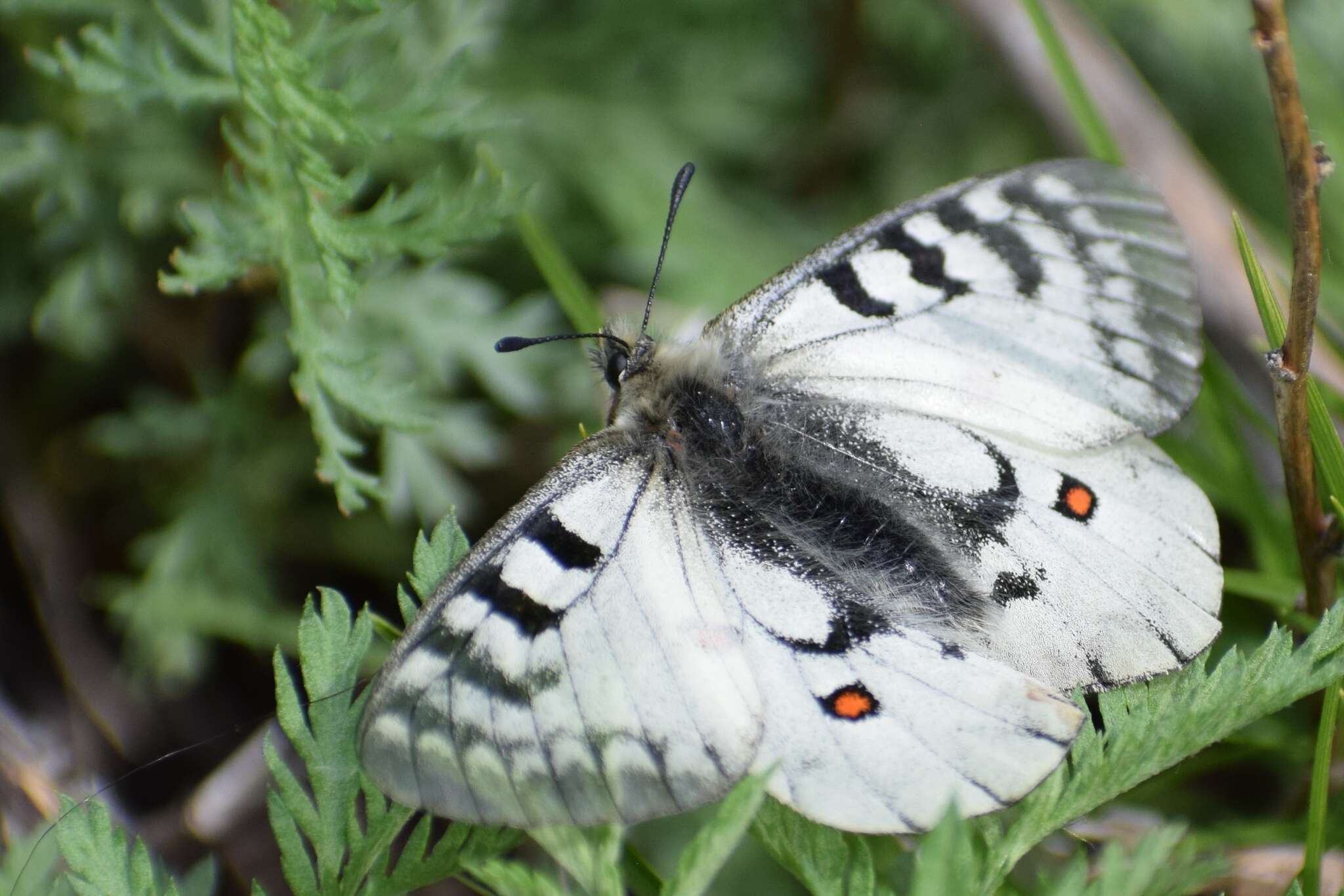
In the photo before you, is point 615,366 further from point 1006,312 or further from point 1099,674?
point 1099,674

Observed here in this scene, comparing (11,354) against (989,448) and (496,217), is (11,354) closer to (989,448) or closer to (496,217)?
(496,217)

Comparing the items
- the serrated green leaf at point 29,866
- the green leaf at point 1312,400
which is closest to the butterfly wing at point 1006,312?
the green leaf at point 1312,400

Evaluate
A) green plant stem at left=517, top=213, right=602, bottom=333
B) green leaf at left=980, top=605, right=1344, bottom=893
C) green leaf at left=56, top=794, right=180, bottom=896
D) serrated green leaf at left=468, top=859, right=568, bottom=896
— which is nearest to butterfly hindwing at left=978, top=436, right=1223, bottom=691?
green leaf at left=980, top=605, right=1344, bottom=893

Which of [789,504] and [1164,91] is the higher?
[1164,91]

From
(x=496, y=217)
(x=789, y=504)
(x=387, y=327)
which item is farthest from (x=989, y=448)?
(x=387, y=327)

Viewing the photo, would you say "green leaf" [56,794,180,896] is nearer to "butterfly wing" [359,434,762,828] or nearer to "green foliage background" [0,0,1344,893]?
"green foliage background" [0,0,1344,893]

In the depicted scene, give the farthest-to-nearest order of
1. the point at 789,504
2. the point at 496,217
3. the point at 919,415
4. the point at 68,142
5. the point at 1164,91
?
the point at 1164,91 < the point at 68,142 < the point at 496,217 < the point at 919,415 < the point at 789,504

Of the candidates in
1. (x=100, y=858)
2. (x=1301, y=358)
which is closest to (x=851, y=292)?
(x=1301, y=358)

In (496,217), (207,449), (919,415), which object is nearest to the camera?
(919,415)
